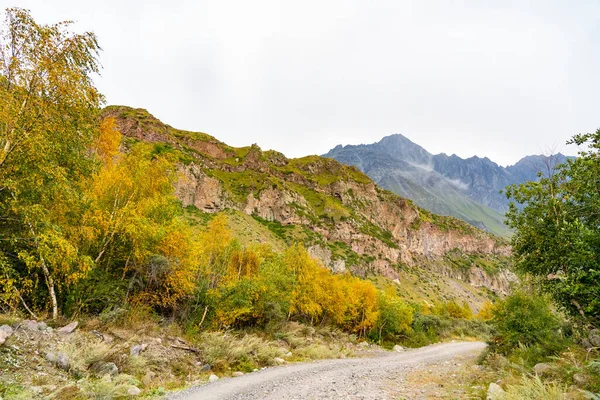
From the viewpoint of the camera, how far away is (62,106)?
34.0 feet

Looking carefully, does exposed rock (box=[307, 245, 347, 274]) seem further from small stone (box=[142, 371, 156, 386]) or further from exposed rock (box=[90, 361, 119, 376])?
exposed rock (box=[90, 361, 119, 376])

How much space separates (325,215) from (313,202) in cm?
1197

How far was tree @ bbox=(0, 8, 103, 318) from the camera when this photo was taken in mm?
9308

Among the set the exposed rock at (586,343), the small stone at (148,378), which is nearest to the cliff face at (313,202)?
the small stone at (148,378)

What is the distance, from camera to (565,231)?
1127cm

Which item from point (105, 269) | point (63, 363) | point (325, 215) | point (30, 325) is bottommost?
point (63, 363)

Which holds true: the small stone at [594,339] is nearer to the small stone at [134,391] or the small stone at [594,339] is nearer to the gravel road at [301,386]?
the gravel road at [301,386]

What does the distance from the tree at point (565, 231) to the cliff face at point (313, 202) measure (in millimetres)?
83533

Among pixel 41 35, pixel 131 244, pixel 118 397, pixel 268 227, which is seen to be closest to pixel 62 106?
pixel 41 35

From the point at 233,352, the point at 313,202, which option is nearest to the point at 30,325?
the point at 233,352

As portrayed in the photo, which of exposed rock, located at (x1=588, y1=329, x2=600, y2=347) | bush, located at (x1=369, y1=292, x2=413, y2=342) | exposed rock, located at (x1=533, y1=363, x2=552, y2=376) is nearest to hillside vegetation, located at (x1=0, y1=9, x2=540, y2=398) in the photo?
bush, located at (x1=369, y1=292, x2=413, y2=342)

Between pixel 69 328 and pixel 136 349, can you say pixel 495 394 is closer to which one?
pixel 136 349

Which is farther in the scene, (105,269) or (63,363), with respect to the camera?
(105,269)

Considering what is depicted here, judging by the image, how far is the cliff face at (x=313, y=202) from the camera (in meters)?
113
